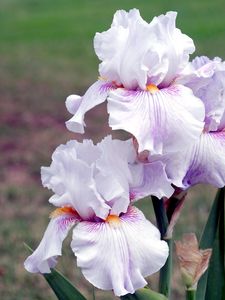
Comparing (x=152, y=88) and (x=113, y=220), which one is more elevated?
(x=152, y=88)

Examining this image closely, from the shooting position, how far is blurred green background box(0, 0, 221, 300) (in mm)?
4164

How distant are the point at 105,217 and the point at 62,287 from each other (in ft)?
1.02

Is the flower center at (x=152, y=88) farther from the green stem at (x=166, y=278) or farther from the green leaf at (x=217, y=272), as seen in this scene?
the green leaf at (x=217, y=272)

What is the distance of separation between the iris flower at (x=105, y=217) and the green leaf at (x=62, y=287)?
0.15 m

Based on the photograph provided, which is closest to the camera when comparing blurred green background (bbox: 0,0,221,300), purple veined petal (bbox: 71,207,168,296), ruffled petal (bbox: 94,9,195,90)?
purple veined petal (bbox: 71,207,168,296)

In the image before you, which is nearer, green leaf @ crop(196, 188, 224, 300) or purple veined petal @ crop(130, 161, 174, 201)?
purple veined petal @ crop(130, 161, 174, 201)

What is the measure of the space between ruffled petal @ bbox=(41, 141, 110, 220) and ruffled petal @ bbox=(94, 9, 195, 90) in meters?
0.18

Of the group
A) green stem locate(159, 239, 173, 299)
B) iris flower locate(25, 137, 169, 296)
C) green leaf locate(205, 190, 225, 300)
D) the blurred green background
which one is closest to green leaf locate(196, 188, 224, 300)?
green leaf locate(205, 190, 225, 300)

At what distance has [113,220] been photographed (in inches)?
65.2

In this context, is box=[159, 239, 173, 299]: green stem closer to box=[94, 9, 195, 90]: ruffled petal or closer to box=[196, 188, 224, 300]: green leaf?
Result: box=[196, 188, 224, 300]: green leaf

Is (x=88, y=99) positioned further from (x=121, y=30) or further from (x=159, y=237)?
(x=159, y=237)

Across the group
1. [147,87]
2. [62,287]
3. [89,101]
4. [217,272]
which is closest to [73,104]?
[89,101]

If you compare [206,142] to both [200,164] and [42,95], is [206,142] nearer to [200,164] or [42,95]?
[200,164]

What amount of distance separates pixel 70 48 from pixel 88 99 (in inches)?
436
